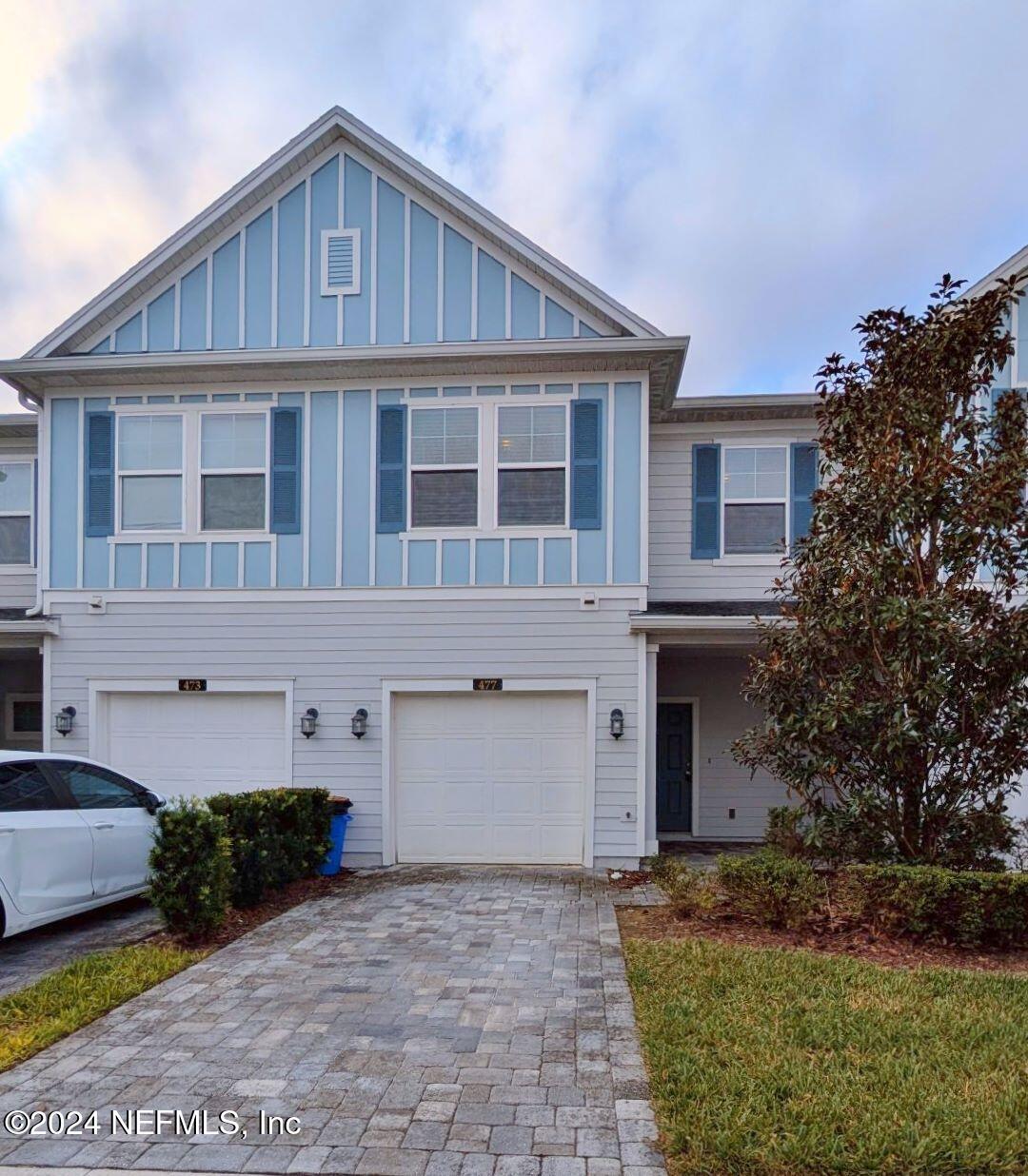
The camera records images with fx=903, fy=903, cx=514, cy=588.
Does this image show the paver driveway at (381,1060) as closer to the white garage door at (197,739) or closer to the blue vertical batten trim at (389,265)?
the white garage door at (197,739)

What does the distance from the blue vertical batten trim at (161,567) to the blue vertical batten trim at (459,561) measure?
3.35 metres

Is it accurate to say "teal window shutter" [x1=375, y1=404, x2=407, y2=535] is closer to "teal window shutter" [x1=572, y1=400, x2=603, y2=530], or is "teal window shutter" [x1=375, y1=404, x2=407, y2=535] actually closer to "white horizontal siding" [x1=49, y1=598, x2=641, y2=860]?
"white horizontal siding" [x1=49, y1=598, x2=641, y2=860]

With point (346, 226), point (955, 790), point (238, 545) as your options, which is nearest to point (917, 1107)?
point (955, 790)

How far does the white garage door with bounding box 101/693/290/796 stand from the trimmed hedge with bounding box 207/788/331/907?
1.32 meters

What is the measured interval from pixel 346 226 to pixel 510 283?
2.11 m

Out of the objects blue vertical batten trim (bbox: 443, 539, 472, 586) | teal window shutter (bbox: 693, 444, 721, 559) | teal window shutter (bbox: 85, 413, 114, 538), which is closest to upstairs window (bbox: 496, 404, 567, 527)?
blue vertical batten trim (bbox: 443, 539, 472, 586)

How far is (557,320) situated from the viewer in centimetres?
1066

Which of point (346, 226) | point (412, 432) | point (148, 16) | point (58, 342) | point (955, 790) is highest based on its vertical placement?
point (148, 16)

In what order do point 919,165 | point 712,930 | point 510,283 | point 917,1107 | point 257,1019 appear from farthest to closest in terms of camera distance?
point 919,165 → point 510,283 → point 712,930 → point 257,1019 → point 917,1107

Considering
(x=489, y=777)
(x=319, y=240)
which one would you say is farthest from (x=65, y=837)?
(x=319, y=240)

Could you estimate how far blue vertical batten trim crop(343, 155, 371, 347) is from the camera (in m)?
10.8

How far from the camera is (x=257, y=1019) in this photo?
533cm

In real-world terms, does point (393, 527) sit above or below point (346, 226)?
below

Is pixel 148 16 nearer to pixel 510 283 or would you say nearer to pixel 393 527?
pixel 510 283
